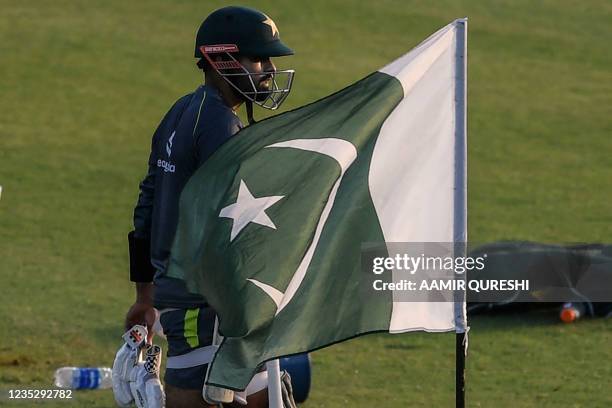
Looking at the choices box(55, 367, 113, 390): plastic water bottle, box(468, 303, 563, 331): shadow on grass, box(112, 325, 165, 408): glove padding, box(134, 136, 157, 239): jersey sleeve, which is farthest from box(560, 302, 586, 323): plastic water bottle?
box(134, 136, 157, 239): jersey sleeve

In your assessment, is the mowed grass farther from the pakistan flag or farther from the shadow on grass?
the pakistan flag

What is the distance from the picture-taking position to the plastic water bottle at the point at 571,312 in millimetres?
10891

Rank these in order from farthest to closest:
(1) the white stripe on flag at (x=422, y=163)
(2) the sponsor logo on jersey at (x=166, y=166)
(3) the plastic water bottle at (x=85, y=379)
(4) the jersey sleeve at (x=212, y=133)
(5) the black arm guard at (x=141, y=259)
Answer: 1. (3) the plastic water bottle at (x=85, y=379)
2. (5) the black arm guard at (x=141, y=259)
3. (2) the sponsor logo on jersey at (x=166, y=166)
4. (4) the jersey sleeve at (x=212, y=133)
5. (1) the white stripe on flag at (x=422, y=163)

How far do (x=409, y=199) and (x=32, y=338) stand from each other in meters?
5.31

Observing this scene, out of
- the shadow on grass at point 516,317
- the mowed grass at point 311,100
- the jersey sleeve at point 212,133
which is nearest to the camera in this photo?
the jersey sleeve at point 212,133

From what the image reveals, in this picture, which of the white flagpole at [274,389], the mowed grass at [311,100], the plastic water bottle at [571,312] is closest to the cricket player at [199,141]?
the white flagpole at [274,389]

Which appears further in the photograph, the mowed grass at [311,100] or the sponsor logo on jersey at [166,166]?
the mowed grass at [311,100]

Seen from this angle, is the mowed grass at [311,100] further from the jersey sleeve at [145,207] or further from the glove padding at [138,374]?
the jersey sleeve at [145,207]

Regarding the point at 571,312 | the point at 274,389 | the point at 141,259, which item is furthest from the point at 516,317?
the point at 274,389

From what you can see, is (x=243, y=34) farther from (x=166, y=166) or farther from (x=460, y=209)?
(x=460, y=209)

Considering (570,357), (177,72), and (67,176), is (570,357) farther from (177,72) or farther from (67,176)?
(177,72)

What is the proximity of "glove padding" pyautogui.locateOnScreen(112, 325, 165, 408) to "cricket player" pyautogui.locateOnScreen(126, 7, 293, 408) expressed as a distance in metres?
0.14

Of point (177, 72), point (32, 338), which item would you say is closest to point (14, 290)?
point (32, 338)

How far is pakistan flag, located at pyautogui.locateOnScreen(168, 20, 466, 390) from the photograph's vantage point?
5.62 m
